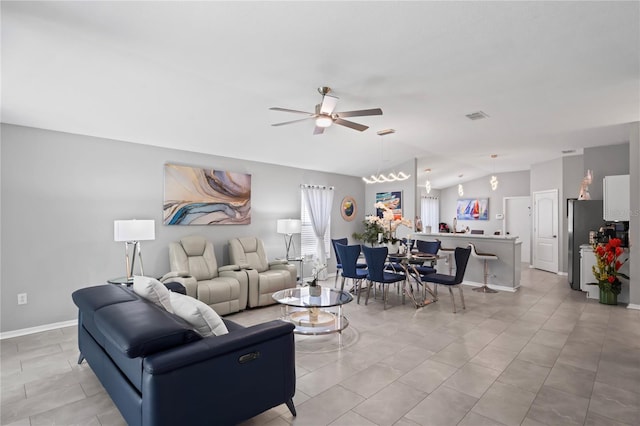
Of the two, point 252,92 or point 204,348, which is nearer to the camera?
point 204,348

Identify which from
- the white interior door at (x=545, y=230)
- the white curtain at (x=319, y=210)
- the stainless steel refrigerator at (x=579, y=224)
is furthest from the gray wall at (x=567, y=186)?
the white curtain at (x=319, y=210)

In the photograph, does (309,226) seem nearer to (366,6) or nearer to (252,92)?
(252,92)

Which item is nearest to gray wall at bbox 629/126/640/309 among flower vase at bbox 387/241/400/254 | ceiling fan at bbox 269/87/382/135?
flower vase at bbox 387/241/400/254

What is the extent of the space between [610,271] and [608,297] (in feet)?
1.35

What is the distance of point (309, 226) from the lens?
7254mm

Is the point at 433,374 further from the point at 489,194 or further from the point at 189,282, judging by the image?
the point at 489,194

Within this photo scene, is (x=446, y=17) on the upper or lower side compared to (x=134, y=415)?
upper

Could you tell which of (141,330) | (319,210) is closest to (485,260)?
(319,210)

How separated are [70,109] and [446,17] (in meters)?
3.96

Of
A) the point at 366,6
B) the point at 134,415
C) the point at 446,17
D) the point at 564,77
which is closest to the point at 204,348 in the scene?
the point at 134,415

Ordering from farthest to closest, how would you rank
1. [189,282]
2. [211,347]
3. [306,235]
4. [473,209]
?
1. [473,209]
2. [306,235]
3. [189,282]
4. [211,347]

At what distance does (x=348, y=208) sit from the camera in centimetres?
823

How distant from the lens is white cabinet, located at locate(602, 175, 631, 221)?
5.14 metres

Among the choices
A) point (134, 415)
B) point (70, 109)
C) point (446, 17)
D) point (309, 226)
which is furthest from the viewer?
point (309, 226)
